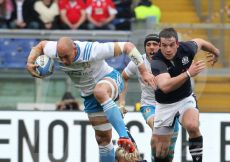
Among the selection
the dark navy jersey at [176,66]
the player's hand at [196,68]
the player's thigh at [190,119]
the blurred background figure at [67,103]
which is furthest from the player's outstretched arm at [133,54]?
the blurred background figure at [67,103]

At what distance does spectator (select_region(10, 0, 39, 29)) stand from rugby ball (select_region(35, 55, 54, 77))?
17.5ft

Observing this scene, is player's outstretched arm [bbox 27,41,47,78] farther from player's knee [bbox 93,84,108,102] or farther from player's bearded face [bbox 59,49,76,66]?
player's knee [bbox 93,84,108,102]

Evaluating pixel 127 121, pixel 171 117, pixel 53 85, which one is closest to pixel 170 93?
pixel 171 117

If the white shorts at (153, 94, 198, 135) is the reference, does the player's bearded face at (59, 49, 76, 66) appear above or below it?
above

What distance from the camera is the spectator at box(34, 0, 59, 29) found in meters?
18.6

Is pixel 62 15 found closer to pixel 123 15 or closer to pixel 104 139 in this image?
pixel 123 15

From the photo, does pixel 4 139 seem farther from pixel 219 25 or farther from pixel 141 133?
pixel 219 25

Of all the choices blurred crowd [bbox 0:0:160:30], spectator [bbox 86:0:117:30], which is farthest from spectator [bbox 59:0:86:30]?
spectator [bbox 86:0:117:30]

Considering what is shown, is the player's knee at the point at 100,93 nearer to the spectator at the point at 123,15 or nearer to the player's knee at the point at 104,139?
the player's knee at the point at 104,139

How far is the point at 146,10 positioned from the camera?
19141 mm

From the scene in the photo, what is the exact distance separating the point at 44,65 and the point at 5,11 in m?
5.75

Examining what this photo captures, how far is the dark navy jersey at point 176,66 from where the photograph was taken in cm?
1258

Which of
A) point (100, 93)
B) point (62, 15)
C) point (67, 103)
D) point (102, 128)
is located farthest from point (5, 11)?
point (100, 93)

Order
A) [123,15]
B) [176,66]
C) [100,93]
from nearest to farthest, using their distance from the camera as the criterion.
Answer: [176,66] → [100,93] → [123,15]
